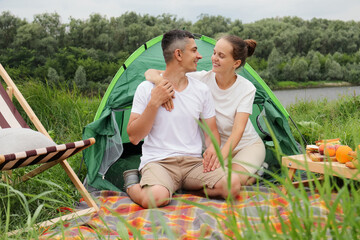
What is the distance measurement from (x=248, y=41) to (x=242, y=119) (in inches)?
25.4

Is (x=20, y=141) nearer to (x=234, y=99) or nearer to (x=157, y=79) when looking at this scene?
(x=157, y=79)

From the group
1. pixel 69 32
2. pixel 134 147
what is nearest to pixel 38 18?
pixel 69 32

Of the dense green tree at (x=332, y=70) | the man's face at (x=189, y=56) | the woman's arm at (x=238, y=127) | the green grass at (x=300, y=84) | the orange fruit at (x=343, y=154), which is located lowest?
the green grass at (x=300, y=84)

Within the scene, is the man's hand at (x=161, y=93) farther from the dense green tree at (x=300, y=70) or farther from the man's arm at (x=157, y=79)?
the dense green tree at (x=300, y=70)

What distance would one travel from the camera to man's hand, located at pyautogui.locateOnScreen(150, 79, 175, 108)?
2759 millimetres

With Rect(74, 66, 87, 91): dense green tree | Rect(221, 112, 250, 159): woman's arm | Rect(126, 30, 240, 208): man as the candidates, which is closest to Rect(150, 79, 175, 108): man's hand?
Rect(126, 30, 240, 208): man

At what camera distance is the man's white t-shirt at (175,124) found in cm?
288

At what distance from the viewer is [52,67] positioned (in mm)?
12562

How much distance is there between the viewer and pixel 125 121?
3.83 metres

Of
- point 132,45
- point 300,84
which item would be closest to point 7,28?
point 132,45

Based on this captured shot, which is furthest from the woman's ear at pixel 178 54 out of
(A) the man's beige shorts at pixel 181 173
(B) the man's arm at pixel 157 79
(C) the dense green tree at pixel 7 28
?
(C) the dense green tree at pixel 7 28

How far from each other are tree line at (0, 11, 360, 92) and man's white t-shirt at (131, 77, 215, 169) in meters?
3.62

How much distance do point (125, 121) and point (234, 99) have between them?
1.21m

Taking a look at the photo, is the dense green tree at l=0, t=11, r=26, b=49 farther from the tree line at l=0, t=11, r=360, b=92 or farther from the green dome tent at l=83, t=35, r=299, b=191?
the green dome tent at l=83, t=35, r=299, b=191
